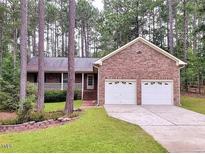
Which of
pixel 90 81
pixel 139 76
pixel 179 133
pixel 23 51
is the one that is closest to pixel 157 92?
pixel 139 76

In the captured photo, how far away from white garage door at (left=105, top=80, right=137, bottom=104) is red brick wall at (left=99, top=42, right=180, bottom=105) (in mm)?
386

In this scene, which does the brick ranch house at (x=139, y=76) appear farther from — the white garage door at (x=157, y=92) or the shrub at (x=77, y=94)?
the shrub at (x=77, y=94)

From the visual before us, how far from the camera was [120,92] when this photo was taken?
2606 centimetres

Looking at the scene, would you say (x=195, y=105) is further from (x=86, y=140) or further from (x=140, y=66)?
(x=86, y=140)

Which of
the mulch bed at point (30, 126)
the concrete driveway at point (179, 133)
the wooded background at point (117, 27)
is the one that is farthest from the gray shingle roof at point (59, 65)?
the concrete driveway at point (179, 133)

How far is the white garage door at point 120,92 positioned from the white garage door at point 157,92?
844 mm

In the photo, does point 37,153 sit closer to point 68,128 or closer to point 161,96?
point 68,128

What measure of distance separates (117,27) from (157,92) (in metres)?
21.7

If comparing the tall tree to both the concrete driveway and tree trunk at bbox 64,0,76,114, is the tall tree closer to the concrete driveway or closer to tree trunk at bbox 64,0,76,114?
tree trunk at bbox 64,0,76,114

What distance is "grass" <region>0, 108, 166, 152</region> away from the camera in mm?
9180

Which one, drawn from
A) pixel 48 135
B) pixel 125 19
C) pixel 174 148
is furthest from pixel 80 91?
pixel 174 148

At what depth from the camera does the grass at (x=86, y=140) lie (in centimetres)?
918

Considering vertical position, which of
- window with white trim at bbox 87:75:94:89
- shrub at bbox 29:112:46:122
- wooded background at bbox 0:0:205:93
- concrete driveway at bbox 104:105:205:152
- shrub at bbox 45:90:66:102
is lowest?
concrete driveway at bbox 104:105:205:152

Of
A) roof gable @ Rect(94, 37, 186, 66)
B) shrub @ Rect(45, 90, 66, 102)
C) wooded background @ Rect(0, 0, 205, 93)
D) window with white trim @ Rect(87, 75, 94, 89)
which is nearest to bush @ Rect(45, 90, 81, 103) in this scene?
shrub @ Rect(45, 90, 66, 102)
